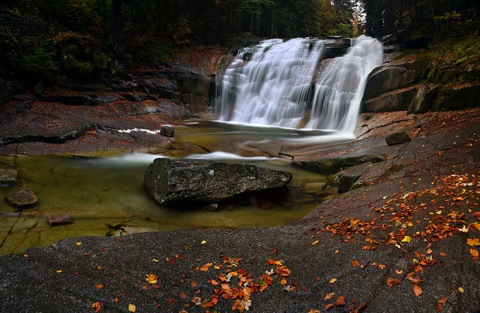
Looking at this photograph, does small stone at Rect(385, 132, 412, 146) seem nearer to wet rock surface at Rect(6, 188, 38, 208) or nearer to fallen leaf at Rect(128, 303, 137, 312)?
fallen leaf at Rect(128, 303, 137, 312)

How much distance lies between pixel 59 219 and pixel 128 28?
1912cm

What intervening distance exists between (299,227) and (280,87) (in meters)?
16.4

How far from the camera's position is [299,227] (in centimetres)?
554

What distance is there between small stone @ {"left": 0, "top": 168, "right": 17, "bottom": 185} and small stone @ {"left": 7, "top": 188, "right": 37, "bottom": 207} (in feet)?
3.43

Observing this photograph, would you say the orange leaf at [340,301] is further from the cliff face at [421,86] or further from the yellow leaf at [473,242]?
the cliff face at [421,86]

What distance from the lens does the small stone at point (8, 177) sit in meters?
7.41

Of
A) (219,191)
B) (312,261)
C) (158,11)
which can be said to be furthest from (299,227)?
(158,11)

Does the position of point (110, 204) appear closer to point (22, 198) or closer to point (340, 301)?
point (22, 198)

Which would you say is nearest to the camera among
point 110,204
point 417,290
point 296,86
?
point 417,290

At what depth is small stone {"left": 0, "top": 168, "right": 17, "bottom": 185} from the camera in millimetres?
7413

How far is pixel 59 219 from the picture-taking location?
5.71 meters

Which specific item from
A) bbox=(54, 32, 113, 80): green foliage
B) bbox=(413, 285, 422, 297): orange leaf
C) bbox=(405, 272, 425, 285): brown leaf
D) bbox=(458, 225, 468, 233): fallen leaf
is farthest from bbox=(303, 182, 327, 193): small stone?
bbox=(54, 32, 113, 80): green foliage

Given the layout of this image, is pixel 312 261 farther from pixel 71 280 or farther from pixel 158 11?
pixel 158 11

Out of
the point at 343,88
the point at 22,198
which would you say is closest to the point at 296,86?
the point at 343,88
